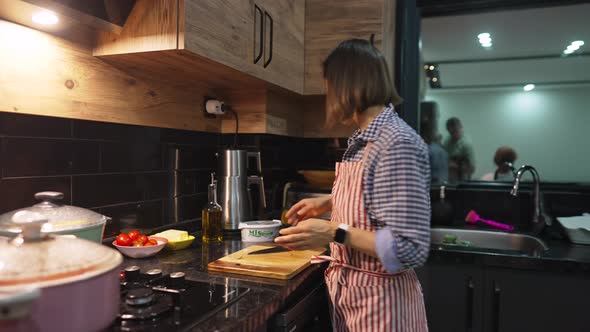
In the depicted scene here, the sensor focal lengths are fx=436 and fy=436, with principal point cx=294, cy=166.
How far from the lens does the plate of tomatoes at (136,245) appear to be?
130 cm

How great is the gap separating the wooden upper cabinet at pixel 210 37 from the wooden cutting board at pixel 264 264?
1.96 feet

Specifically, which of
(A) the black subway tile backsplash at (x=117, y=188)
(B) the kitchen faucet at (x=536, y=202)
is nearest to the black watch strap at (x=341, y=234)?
(A) the black subway tile backsplash at (x=117, y=188)

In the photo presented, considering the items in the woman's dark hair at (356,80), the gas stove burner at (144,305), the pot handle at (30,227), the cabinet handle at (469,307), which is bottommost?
the cabinet handle at (469,307)

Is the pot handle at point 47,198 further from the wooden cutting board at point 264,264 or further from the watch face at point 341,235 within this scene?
the watch face at point 341,235

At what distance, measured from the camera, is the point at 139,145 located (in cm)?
153

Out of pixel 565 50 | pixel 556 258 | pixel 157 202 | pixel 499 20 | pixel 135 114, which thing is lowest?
pixel 556 258

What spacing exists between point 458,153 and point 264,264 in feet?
5.96

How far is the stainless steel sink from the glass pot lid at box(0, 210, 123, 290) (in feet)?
5.28

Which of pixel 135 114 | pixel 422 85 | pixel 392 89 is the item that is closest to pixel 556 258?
pixel 392 89

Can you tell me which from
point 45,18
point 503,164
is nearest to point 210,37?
point 45,18

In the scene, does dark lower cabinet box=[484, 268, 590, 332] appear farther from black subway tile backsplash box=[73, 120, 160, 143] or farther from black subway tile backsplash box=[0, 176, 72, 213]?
black subway tile backsplash box=[0, 176, 72, 213]

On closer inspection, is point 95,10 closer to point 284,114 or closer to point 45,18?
point 45,18

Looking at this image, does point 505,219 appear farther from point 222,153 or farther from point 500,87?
point 222,153

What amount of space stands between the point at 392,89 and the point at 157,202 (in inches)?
38.7
